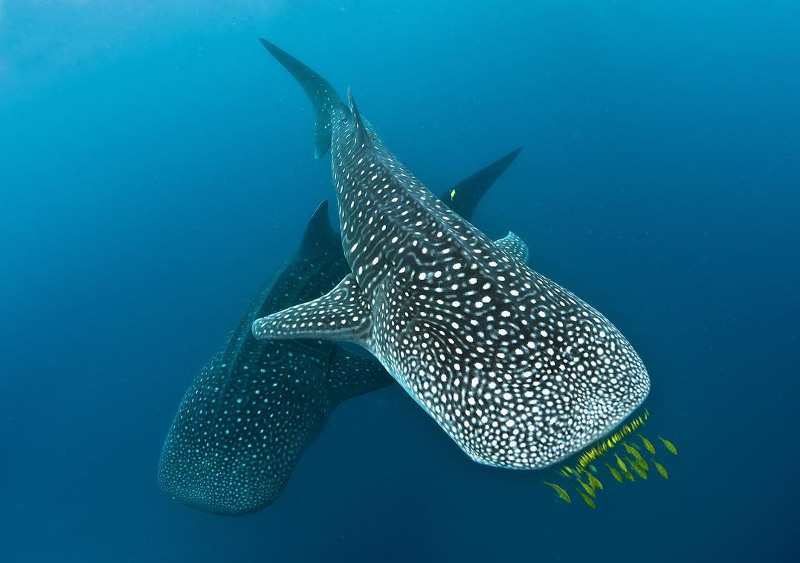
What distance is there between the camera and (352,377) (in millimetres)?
5730

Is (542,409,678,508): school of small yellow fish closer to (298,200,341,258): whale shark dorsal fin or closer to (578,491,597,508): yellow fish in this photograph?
(578,491,597,508): yellow fish

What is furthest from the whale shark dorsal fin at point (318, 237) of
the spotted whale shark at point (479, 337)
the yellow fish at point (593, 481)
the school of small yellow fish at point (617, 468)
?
the yellow fish at point (593, 481)

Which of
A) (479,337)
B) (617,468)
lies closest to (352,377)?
(479,337)

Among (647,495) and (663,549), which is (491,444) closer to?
(647,495)

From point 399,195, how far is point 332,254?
1.93m

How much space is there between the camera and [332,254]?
6387mm

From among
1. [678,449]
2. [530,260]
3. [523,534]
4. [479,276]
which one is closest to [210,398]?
[479,276]

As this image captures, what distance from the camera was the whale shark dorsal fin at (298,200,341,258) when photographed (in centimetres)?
628

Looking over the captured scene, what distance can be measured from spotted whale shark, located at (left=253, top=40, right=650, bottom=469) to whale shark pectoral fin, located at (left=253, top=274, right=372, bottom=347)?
1 cm

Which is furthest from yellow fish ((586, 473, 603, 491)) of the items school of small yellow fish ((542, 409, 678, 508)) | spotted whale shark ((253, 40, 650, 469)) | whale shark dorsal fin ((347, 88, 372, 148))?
whale shark dorsal fin ((347, 88, 372, 148))

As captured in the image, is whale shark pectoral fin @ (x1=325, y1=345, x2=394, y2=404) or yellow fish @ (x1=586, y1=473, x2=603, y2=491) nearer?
yellow fish @ (x1=586, y1=473, x2=603, y2=491)

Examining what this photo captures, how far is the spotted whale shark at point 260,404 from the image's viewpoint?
4902 mm

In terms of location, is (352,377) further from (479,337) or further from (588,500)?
(588,500)

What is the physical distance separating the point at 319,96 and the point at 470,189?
2898 mm
